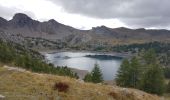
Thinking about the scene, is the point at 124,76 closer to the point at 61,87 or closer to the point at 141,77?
the point at 141,77

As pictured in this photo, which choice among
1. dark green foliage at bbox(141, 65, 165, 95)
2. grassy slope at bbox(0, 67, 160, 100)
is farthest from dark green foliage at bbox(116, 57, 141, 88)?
grassy slope at bbox(0, 67, 160, 100)

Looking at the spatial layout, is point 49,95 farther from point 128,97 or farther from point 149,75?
point 149,75

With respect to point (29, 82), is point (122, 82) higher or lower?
lower

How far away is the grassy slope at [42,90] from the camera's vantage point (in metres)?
17.3

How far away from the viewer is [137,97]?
2133 centimetres

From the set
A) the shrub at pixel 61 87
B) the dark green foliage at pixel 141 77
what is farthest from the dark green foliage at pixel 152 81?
the shrub at pixel 61 87

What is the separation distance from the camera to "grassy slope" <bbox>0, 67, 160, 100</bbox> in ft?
56.7

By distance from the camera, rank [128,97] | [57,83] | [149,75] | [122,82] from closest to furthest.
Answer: [57,83] < [128,97] < [149,75] < [122,82]

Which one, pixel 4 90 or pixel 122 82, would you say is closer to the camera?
pixel 4 90

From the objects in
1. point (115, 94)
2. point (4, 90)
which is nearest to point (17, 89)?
point (4, 90)

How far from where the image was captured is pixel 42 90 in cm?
1817

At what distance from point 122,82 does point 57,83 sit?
60.5 m

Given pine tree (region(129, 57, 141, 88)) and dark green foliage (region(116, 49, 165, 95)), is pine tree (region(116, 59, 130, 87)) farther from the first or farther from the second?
pine tree (region(129, 57, 141, 88))

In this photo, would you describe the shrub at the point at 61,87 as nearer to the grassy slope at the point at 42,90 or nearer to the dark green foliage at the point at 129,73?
the grassy slope at the point at 42,90
